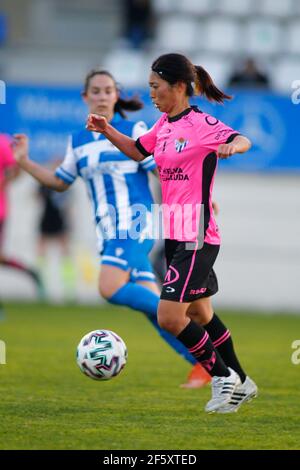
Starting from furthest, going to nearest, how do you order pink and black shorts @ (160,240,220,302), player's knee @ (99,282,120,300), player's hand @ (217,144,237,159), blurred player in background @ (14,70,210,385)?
blurred player in background @ (14,70,210,385) → player's knee @ (99,282,120,300) → pink and black shorts @ (160,240,220,302) → player's hand @ (217,144,237,159)

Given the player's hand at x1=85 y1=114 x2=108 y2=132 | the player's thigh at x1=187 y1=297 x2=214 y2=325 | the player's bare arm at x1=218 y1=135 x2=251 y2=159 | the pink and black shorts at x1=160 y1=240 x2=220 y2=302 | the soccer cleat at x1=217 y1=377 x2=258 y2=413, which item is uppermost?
the player's hand at x1=85 y1=114 x2=108 y2=132

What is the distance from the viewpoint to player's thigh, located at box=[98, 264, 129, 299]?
723cm

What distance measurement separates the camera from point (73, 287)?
1535 cm

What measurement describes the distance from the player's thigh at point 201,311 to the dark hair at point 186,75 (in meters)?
1.21

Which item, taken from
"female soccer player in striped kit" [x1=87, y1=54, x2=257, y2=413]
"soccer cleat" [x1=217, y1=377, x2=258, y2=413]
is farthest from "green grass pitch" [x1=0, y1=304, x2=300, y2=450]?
"female soccer player in striped kit" [x1=87, y1=54, x2=257, y2=413]

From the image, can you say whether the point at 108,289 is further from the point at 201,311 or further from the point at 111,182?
the point at 201,311

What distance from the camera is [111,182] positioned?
24.5 feet

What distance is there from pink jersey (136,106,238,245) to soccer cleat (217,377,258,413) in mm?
879

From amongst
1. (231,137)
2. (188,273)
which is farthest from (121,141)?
(188,273)

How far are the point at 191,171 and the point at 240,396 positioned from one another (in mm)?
1351

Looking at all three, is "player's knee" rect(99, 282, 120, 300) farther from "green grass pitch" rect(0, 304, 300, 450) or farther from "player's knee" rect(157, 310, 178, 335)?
"player's knee" rect(157, 310, 178, 335)

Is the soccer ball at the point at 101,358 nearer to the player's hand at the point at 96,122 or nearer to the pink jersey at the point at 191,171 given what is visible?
the pink jersey at the point at 191,171

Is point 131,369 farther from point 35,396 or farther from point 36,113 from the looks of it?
point 36,113
